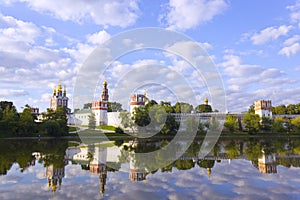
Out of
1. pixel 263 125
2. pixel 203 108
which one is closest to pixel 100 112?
pixel 203 108

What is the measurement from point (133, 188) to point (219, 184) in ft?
9.09

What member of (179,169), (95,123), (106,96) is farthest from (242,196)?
(106,96)

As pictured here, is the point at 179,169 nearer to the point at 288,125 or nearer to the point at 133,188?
the point at 133,188

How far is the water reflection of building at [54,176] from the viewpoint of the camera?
27.2 feet

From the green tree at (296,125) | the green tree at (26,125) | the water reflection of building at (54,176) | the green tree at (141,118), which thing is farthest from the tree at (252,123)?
the water reflection of building at (54,176)

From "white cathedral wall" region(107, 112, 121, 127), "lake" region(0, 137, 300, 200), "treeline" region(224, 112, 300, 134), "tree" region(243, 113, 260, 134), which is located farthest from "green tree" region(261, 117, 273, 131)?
"lake" region(0, 137, 300, 200)

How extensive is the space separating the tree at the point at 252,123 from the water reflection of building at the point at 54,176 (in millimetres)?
35991

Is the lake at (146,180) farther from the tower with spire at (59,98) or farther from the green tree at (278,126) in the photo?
the tower with spire at (59,98)

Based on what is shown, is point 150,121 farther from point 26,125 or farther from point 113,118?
point 26,125

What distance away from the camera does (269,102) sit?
171 ft

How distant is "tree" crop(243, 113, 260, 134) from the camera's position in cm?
4131

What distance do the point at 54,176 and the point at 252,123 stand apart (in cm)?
3752

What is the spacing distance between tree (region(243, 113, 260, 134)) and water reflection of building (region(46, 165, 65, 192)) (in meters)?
36.0

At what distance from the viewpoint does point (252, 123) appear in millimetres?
41688
